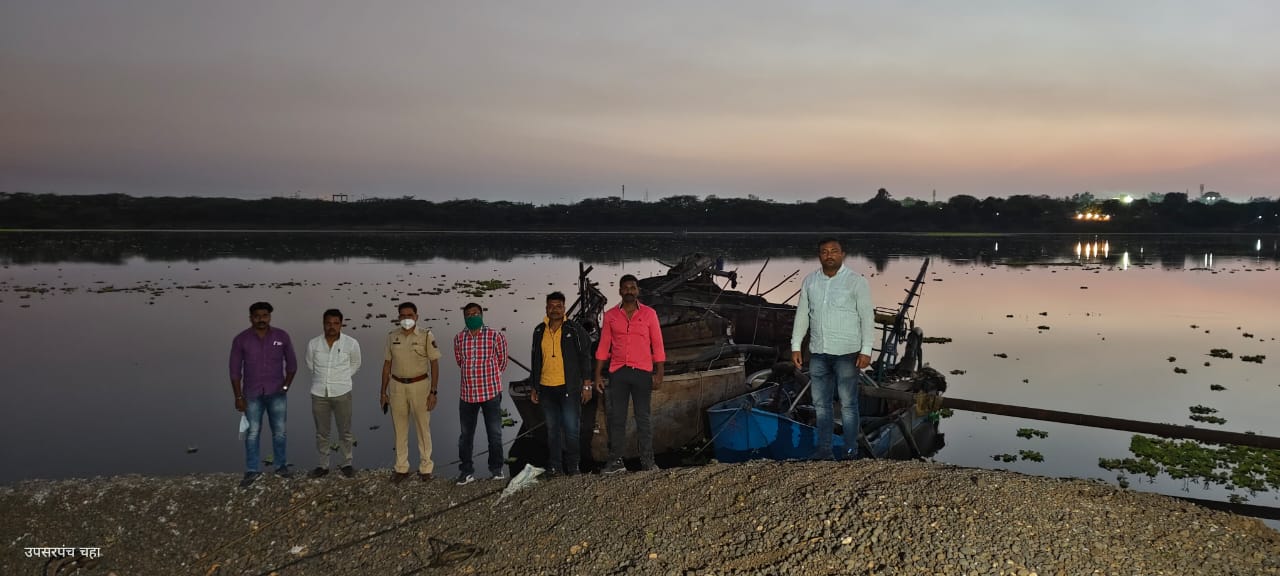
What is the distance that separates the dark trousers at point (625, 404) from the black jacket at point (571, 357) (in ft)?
1.21

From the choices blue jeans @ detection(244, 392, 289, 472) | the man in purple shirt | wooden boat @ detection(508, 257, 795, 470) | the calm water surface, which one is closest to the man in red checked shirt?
the man in purple shirt

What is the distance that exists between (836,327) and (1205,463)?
32.3ft

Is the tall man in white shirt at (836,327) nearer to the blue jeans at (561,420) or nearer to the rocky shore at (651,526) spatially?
the rocky shore at (651,526)

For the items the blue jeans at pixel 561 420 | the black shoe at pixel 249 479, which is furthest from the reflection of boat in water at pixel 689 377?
the black shoe at pixel 249 479

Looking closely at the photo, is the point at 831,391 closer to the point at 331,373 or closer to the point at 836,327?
the point at 836,327

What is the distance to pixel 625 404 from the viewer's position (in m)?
8.20

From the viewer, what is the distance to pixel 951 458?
1423 centimetres

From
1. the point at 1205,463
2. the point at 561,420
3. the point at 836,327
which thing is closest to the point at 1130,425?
the point at 836,327

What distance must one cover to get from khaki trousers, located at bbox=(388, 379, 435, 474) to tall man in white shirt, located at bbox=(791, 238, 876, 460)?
4.15 meters

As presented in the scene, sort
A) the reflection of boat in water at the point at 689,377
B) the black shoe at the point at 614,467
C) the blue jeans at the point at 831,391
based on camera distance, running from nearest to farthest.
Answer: the blue jeans at the point at 831,391 < the black shoe at the point at 614,467 < the reflection of boat in water at the point at 689,377

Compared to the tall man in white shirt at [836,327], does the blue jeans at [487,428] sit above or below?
below

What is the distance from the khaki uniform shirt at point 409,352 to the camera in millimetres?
8086

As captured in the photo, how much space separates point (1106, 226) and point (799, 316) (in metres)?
188

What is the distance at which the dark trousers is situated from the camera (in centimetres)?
811
